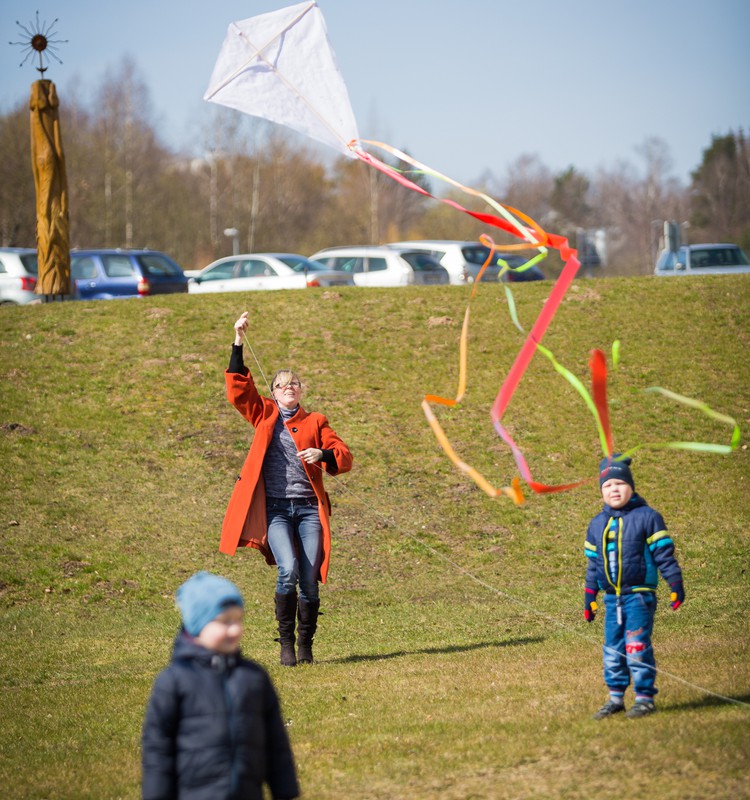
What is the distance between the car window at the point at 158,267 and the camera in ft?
80.0

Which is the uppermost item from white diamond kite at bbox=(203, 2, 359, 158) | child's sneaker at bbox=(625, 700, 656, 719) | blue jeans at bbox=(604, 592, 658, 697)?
white diamond kite at bbox=(203, 2, 359, 158)

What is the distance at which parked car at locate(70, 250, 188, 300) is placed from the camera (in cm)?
2381

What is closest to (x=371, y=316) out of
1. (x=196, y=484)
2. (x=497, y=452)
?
(x=497, y=452)

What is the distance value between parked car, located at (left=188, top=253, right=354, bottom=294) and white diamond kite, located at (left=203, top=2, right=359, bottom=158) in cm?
1593

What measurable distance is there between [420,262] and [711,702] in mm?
20045

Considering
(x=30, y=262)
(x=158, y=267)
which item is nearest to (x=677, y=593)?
(x=30, y=262)

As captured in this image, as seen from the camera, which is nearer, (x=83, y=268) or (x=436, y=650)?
(x=436, y=650)

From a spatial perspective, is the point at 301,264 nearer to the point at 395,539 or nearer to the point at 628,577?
the point at 395,539

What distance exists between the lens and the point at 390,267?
2520cm

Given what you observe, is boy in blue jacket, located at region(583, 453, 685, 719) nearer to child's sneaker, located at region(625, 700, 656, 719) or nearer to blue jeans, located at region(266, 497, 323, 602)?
child's sneaker, located at region(625, 700, 656, 719)

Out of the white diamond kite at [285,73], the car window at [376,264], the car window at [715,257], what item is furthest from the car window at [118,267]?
the white diamond kite at [285,73]

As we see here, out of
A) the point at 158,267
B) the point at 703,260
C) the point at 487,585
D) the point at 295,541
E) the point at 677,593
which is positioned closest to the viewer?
the point at 677,593

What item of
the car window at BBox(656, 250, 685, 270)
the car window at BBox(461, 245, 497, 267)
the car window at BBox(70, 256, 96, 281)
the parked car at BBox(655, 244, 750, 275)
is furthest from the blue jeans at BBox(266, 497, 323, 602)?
the car window at BBox(656, 250, 685, 270)

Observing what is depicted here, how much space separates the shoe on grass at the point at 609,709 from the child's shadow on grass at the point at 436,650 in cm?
276
